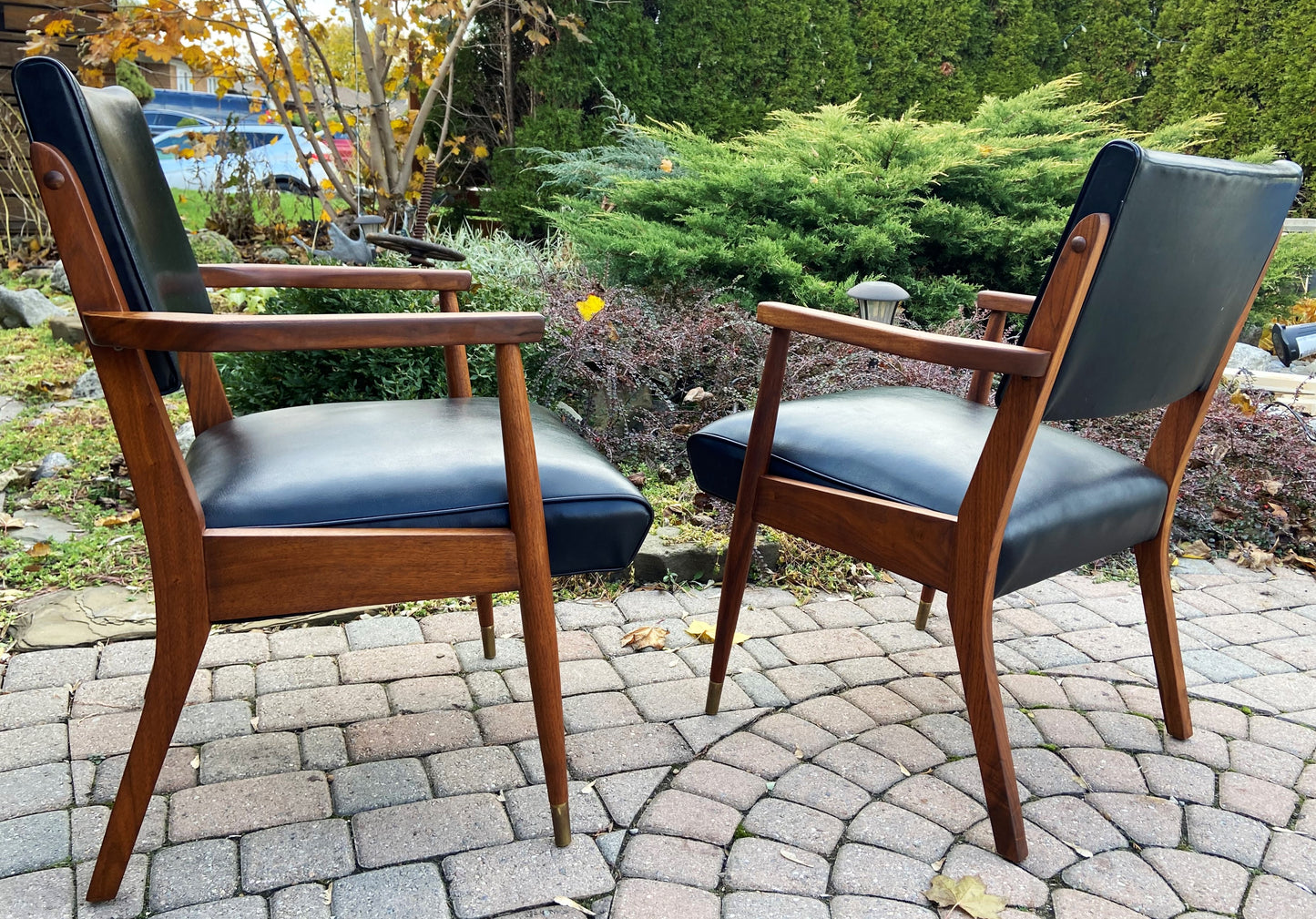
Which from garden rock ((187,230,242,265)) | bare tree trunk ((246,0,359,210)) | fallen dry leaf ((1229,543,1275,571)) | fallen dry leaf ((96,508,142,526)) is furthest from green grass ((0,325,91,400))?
fallen dry leaf ((1229,543,1275,571))

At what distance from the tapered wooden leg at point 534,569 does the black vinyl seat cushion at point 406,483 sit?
0.04 m

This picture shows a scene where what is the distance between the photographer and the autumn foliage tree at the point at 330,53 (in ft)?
16.6

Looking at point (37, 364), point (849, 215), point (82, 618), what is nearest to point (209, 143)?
point (37, 364)

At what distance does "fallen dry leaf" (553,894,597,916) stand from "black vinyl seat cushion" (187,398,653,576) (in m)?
0.49

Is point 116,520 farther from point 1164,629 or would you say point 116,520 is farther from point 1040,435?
point 1164,629

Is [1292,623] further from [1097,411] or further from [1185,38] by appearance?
[1185,38]

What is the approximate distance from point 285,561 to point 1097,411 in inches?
50.6

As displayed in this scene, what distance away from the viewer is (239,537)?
1325mm

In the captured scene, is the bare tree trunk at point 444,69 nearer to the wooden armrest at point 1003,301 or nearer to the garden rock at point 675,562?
the garden rock at point 675,562

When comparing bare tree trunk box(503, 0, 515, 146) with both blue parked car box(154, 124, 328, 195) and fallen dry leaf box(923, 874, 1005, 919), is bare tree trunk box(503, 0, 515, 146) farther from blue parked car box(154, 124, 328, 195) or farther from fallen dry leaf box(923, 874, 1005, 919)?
fallen dry leaf box(923, 874, 1005, 919)

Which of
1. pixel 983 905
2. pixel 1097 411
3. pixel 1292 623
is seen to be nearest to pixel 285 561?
pixel 983 905

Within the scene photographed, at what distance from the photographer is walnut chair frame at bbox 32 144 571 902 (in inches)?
49.5

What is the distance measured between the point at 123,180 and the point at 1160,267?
5.19ft

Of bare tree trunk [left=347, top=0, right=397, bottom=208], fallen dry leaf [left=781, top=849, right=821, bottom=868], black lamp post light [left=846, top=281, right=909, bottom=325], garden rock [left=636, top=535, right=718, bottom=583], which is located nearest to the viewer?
fallen dry leaf [left=781, top=849, right=821, bottom=868]
